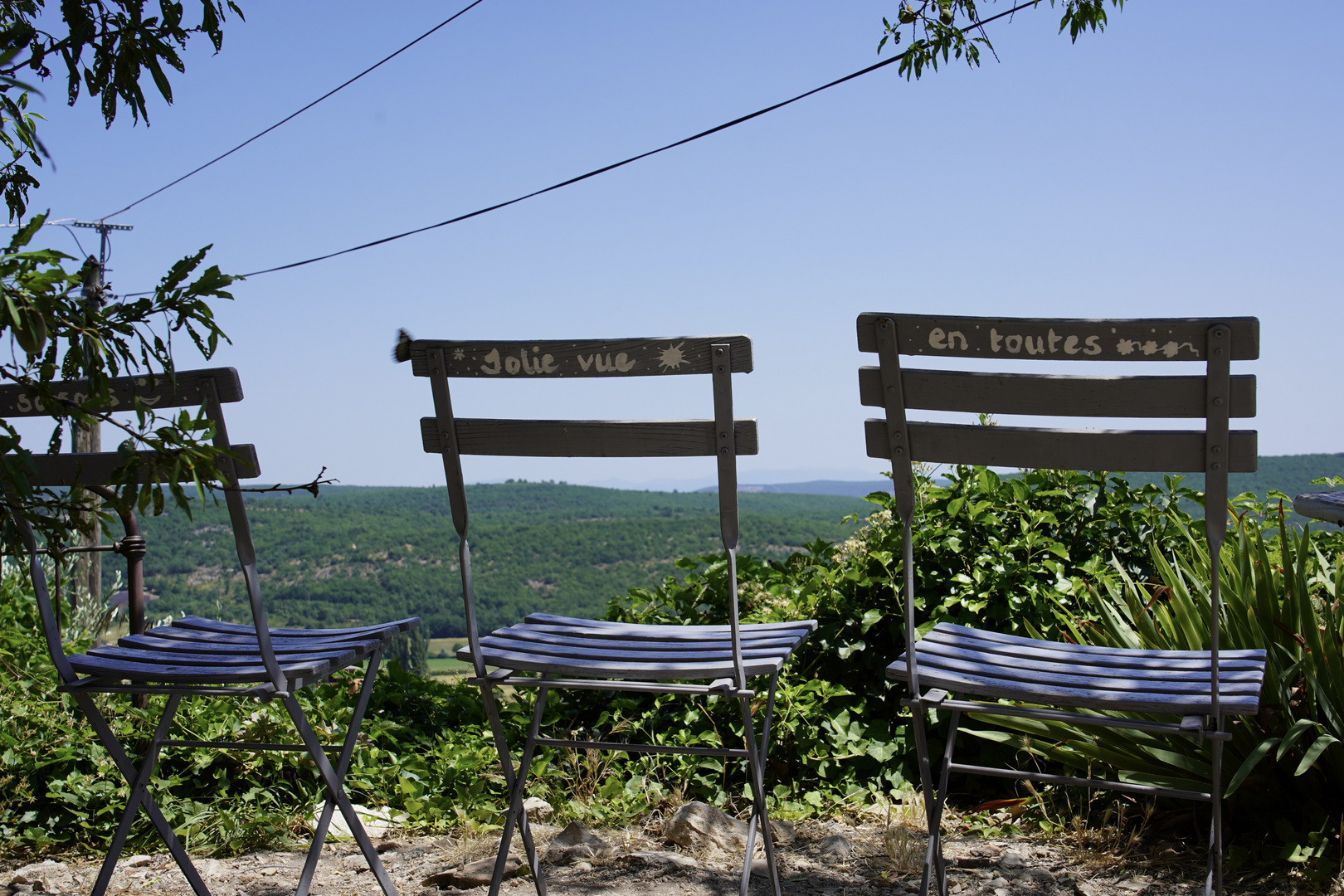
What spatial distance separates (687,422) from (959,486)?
72.0 inches

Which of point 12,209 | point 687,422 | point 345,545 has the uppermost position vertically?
point 12,209

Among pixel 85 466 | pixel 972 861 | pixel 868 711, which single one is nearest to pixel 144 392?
pixel 85 466

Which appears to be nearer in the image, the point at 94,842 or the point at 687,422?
the point at 687,422

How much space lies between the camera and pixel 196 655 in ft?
Answer: 7.05

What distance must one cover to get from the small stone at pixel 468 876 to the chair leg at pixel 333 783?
0.21 meters

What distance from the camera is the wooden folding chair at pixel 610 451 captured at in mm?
1832

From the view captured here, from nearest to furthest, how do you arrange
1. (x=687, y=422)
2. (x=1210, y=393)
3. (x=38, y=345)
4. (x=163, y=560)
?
1. (x=38, y=345)
2. (x=1210, y=393)
3. (x=687, y=422)
4. (x=163, y=560)

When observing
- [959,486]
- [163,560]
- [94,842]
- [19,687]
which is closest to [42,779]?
[94,842]

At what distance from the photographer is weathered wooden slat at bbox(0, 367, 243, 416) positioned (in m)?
1.93

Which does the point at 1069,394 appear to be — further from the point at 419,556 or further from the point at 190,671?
the point at 419,556

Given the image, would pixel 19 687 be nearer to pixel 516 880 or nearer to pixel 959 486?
pixel 516 880

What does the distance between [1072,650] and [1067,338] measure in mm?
706

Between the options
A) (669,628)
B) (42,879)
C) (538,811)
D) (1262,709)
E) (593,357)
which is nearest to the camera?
(593,357)

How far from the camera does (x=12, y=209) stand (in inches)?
94.7
